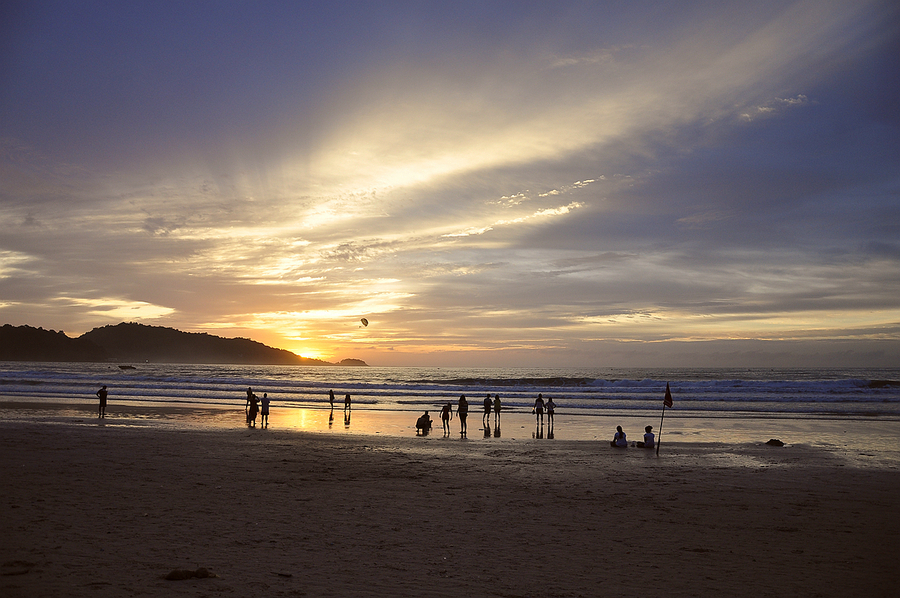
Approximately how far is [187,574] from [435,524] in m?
3.97

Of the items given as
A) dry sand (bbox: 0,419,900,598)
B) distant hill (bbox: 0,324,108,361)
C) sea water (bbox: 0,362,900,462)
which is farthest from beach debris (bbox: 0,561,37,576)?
distant hill (bbox: 0,324,108,361)

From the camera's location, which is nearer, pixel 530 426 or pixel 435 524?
pixel 435 524

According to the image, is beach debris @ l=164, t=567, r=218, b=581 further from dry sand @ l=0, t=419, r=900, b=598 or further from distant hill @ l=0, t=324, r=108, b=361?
distant hill @ l=0, t=324, r=108, b=361

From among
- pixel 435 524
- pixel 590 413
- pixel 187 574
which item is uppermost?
pixel 187 574

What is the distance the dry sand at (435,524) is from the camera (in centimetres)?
641

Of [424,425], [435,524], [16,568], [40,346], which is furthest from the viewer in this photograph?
[40,346]

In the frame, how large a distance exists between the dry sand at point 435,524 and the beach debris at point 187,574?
0.43 ft

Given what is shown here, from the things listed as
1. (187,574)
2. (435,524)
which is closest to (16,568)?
(187,574)

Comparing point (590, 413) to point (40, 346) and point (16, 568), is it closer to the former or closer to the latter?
point (16, 568)

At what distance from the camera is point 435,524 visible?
29.3 feet

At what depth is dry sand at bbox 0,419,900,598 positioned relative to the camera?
253 inches

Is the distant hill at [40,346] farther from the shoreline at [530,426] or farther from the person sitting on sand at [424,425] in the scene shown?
the person sitting on sand at [424,425]

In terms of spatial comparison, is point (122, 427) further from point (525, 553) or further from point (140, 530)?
point (525, 553)

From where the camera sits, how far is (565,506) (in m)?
10.4
